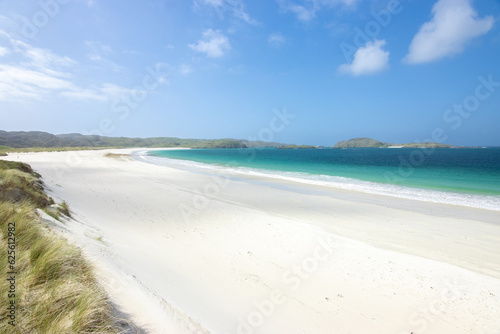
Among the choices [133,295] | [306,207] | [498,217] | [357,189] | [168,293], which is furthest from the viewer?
[357,189]

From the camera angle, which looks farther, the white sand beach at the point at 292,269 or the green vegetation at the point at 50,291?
the white sand beach at the point at 292,269

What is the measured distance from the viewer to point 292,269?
17.9ft

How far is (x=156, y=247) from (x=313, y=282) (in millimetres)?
4146

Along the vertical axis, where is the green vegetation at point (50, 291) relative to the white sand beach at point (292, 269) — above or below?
above

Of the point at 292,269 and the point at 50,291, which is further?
the point at 292,269

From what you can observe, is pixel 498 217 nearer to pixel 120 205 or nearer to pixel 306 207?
pixel 306 207

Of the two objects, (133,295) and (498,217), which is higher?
(133,295)

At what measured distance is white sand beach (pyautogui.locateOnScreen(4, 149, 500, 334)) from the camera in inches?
144

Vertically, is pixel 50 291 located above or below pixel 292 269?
above

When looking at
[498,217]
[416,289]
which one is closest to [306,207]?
[416,289]

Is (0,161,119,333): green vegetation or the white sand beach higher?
(0,161,119,333): green vegetation

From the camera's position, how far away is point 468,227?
938cm

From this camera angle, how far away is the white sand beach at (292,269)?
12.0 ft

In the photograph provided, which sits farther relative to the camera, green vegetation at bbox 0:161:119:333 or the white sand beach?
the white sand beach
